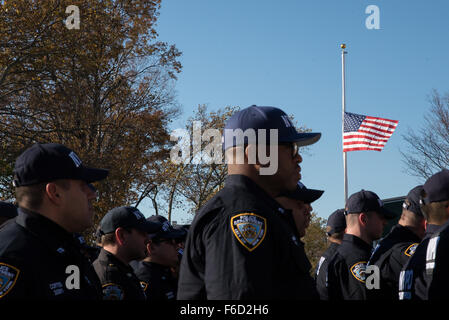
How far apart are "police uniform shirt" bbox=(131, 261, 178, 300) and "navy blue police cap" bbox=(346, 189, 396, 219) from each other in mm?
1991

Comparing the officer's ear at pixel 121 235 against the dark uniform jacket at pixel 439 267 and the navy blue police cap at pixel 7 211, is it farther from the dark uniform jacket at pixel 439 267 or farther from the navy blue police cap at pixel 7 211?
the dark uniform jacket at pixel 439 267

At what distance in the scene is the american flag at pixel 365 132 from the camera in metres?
19.4

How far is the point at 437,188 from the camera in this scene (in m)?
3.71

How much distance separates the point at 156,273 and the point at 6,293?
10.5 ft

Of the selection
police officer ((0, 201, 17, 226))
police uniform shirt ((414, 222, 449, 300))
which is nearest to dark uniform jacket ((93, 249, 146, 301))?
police officer ((0, 201, 17, 226))

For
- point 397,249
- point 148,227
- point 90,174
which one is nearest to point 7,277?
point 90,174

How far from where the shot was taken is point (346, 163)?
2405 cm

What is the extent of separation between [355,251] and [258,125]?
2.92 m

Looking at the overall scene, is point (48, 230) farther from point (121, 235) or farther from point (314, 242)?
point (314, 242)

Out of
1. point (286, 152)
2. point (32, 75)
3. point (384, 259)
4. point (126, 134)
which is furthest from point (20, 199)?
point (126, 134)

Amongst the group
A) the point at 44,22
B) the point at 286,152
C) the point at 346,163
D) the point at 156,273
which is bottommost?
the point at 156,273

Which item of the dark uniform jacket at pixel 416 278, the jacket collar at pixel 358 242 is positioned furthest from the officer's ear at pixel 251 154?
the jacket collar at pixel 358 242

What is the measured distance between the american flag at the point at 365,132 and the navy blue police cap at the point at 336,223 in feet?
→ 41.1
